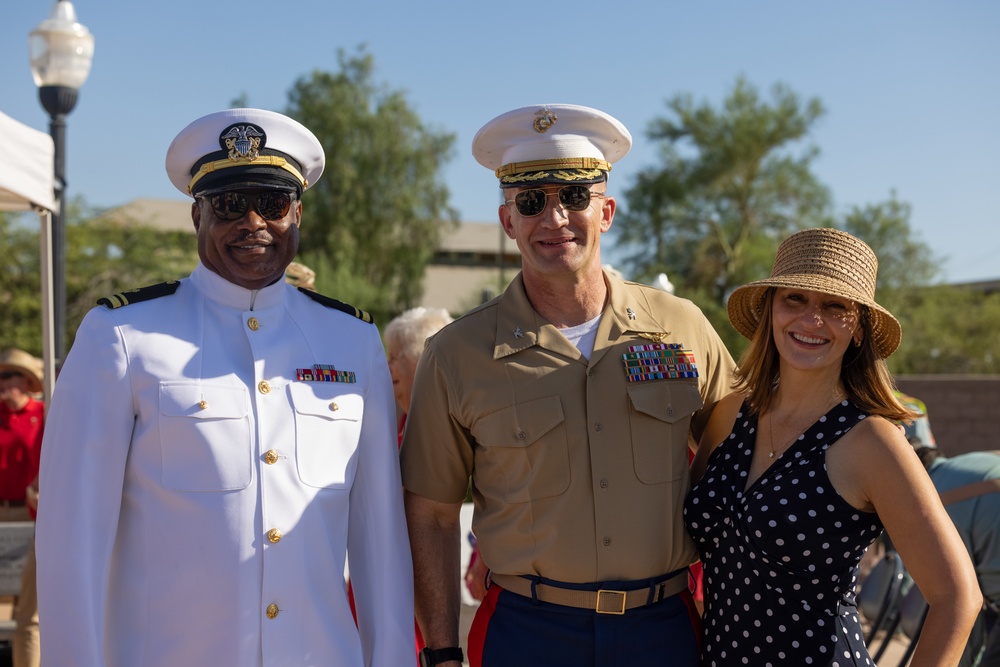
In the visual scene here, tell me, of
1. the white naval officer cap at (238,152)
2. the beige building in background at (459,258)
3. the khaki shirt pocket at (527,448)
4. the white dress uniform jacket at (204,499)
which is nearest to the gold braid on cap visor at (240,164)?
the white naval officer cap at (238,152)

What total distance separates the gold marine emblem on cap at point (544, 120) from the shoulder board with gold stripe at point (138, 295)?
1.13 m

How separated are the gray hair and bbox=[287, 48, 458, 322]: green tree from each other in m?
29.7

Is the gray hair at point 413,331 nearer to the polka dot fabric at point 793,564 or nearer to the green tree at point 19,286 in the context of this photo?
the polka dot fabric at point 793,564

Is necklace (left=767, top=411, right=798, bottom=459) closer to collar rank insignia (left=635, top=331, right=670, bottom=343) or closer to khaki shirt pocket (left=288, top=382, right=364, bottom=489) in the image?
collar rank insignia (left=635, top=331, right=670, bottom=343)

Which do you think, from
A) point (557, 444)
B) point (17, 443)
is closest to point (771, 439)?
point (557, 444)

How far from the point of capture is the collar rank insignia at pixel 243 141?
2424mm

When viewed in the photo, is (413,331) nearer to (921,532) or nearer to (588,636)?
(588,636)

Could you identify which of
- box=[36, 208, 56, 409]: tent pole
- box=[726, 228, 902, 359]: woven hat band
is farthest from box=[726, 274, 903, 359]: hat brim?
box=[36, 208, 56, 409]: tent pole

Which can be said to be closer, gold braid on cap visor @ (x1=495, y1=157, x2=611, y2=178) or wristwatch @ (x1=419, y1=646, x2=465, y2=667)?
wristwatch @ (x1=419, y1=646, x2=465, y2=667)

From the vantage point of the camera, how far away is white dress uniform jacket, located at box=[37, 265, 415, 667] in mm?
2135

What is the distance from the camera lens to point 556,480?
2.76m

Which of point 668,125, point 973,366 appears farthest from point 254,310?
point 668,125

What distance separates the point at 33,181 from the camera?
14.7 feet

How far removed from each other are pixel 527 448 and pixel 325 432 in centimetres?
63
